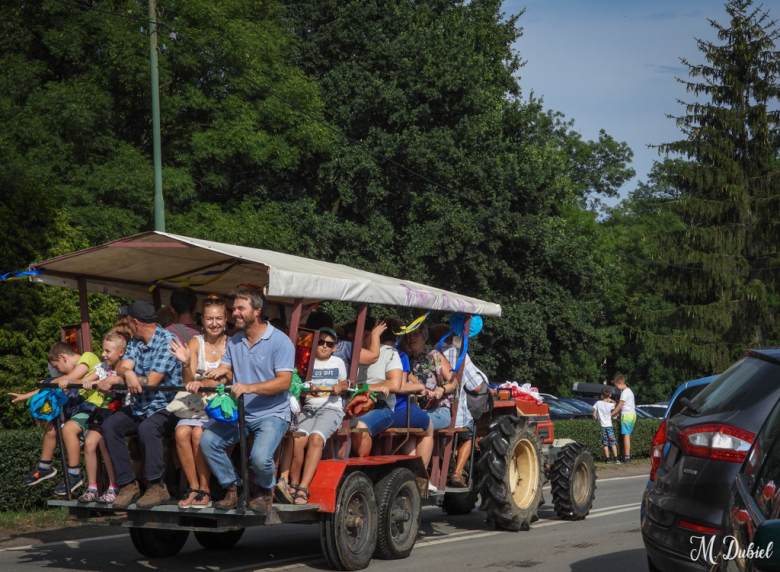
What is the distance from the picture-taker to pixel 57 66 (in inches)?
986

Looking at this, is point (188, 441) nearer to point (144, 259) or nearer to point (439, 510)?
point (144, 259)

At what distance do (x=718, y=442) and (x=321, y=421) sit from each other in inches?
147

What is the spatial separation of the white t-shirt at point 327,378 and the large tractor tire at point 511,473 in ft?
8.34

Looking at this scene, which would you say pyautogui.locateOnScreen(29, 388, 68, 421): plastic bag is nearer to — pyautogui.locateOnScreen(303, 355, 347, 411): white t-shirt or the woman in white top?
the woman in white top

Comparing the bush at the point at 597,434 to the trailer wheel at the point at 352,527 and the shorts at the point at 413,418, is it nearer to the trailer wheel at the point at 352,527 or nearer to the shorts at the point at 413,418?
the shorts at the point at 413,418

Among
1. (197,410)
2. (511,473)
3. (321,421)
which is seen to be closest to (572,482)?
(511,473)

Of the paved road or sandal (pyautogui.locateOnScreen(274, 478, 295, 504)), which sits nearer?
sandal (pyautogui.locateOnScreen(274, 478, 295, 504))

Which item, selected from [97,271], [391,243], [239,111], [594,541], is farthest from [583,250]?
[97,271]

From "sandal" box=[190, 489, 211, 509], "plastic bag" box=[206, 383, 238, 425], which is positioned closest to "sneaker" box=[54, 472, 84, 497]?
"sandal" box=[190, 489, 211, 509]

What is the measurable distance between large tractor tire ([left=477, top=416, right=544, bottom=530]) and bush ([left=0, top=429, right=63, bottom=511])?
205 inches

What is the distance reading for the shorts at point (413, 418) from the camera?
913cm

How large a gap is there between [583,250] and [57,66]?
16.6m

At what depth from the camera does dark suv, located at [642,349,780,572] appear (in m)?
4.98

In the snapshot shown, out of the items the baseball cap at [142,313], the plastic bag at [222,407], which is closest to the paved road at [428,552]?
the plastic bag at [222,407]
